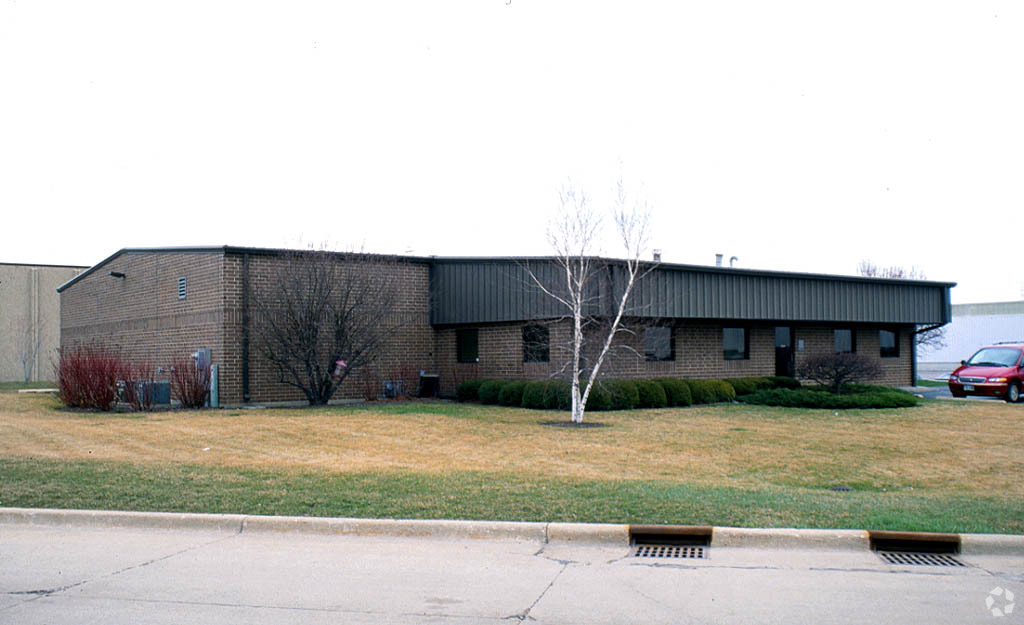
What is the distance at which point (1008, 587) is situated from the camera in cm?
711

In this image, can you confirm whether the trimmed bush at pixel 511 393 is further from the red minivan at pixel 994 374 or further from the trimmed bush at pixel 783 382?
the red minivan at pixel 994 374

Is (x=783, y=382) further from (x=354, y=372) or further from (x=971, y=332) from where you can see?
(x=971, y=332)

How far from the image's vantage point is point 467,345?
2838 cm

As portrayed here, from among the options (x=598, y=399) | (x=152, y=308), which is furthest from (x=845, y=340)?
(x=152, y=308)

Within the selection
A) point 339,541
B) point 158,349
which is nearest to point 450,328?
point 158,349

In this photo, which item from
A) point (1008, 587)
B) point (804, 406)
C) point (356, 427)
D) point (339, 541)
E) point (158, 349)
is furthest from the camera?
point (158, 349)

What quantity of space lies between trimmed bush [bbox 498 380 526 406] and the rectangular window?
4.21m

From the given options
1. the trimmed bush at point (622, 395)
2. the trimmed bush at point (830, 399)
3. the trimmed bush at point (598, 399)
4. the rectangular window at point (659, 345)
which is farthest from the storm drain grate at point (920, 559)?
the rectangular window at point (659, 345)

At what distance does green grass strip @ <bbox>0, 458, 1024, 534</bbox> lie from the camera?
30.5 ft

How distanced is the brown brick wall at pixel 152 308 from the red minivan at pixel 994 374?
22.9m

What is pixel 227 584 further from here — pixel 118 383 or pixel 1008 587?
pixel 118 383

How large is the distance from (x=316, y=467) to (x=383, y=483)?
2107 mm

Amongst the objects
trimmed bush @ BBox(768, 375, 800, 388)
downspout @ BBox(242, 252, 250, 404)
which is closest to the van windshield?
trimmed bush @ BBox(768, 375, 800, 388)

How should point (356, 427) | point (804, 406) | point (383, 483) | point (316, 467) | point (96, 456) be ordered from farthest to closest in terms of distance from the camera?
point (804, 406), point (356, 427), point (96, 456), point (316, 467), point (383, 483)
